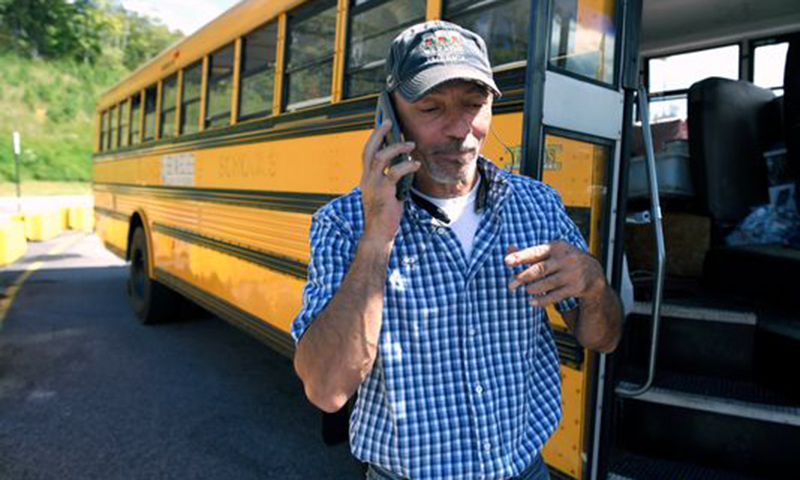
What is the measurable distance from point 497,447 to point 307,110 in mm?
2221

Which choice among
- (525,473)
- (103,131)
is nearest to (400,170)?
(525,473)

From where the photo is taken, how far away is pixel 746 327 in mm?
2316

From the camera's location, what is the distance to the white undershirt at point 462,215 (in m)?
1.25

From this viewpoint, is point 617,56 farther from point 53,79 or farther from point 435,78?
point 53,79

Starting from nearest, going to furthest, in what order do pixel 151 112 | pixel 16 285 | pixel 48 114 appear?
pixel 151 112
pixel 16 285
pixel 48 114

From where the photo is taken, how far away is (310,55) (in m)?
3.04

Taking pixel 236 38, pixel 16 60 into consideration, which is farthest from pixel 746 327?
pixel 16 60

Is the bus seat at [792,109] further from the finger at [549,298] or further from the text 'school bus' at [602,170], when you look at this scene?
the finger at [549,298]

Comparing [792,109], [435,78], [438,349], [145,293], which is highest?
[792,109]

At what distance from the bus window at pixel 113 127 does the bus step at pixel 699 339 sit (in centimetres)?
657

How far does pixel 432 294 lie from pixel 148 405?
10.8 ft

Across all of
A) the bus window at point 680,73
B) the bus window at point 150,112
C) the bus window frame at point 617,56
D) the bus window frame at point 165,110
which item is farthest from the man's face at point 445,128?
the bus window at point 150,112

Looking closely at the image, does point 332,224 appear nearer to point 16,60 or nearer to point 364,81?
point 364,81

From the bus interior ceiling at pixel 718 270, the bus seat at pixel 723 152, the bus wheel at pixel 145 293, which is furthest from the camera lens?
the bus wheel at pixel 145 293
